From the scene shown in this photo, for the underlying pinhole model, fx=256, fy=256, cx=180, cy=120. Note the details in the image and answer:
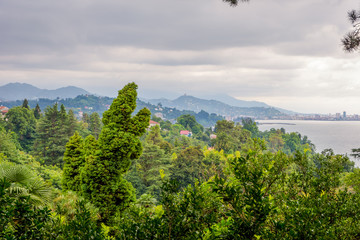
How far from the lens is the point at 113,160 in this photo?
8453mm

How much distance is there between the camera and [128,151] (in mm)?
8484

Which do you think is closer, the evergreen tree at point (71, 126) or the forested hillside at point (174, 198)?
the forested hillside at point (174, 198)

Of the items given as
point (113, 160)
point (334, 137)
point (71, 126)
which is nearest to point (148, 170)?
point (71, 126)

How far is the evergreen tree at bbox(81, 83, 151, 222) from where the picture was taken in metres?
8.28

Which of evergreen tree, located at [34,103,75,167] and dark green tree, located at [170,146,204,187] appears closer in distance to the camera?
dark green tree, located at [170,146,204,187]

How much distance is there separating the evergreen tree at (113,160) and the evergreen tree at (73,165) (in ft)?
3.61

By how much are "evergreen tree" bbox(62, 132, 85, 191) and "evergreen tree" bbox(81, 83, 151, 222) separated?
1100 mm

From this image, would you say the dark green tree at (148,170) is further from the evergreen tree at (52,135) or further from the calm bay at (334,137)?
the calm bay at (334,137)

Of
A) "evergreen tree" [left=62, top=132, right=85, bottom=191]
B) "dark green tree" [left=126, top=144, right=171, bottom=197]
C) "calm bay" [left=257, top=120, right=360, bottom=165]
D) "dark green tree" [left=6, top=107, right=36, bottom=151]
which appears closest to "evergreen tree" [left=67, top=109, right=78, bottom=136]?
"dark green tree" [left=6, top=107, right=36, bottom=151]

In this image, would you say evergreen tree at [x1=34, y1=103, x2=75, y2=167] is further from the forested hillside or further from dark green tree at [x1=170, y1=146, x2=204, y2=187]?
dark green tree at [x1=170, y1=146, x2=204, y2=187]

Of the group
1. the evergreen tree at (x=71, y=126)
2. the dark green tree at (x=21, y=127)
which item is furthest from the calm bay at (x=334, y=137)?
the dark green tree at (x=21, y=127)

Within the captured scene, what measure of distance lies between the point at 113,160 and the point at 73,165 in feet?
6.98

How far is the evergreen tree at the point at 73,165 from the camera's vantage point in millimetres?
9407

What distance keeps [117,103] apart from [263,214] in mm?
7522
